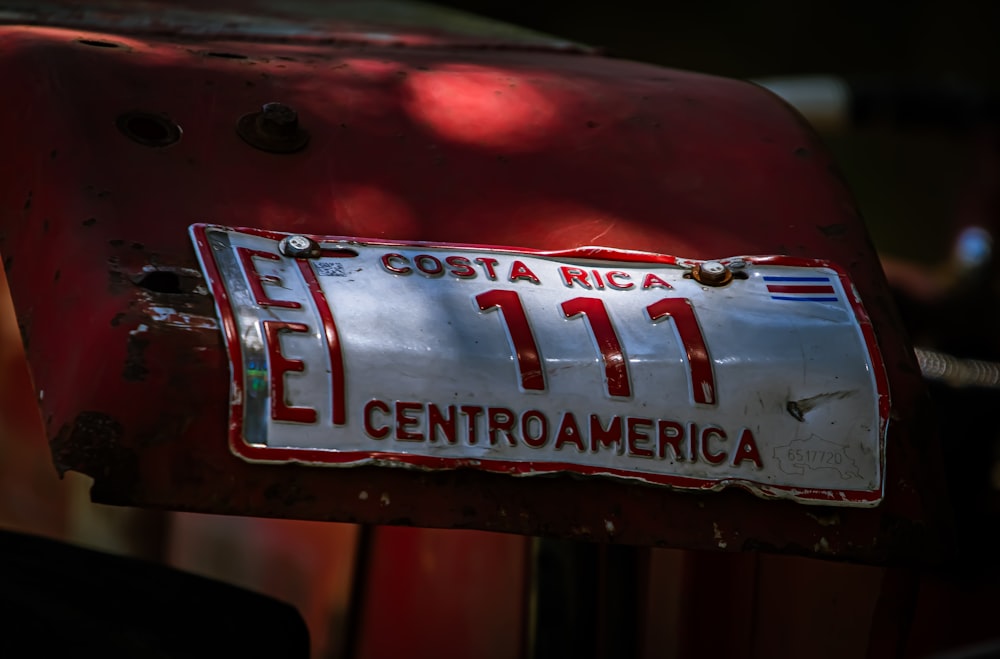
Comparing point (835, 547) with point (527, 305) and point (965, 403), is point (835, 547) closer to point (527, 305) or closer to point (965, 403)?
point (527, 305)

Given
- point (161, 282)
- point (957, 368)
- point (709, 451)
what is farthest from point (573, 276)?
point (957, 368)

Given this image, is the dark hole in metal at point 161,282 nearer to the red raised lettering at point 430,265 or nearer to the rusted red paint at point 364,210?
the rusted red paint at point 364,210

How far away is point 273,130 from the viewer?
5.62 feet

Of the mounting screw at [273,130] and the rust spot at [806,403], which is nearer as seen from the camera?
the rust spot at [806,403]

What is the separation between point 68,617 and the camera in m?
1.74

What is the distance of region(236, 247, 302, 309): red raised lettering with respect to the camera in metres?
1.46

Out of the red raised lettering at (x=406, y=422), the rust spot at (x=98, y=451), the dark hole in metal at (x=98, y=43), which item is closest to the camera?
the rust spot at (x=98, y=451)

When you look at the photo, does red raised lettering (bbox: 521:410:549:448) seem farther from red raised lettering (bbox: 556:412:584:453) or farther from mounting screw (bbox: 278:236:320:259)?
mounting screw (bbox: 278:236:320:259)

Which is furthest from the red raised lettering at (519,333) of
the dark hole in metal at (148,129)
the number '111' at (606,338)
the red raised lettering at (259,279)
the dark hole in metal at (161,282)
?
the dark hole in metal at (148,129)

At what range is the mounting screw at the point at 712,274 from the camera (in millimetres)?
1661

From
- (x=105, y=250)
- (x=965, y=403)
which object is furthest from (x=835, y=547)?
(x=965, y=403)

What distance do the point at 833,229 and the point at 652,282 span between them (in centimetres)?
33

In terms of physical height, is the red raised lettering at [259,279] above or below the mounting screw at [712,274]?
below

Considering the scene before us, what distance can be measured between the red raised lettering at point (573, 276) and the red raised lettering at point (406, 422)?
0.95 feet
